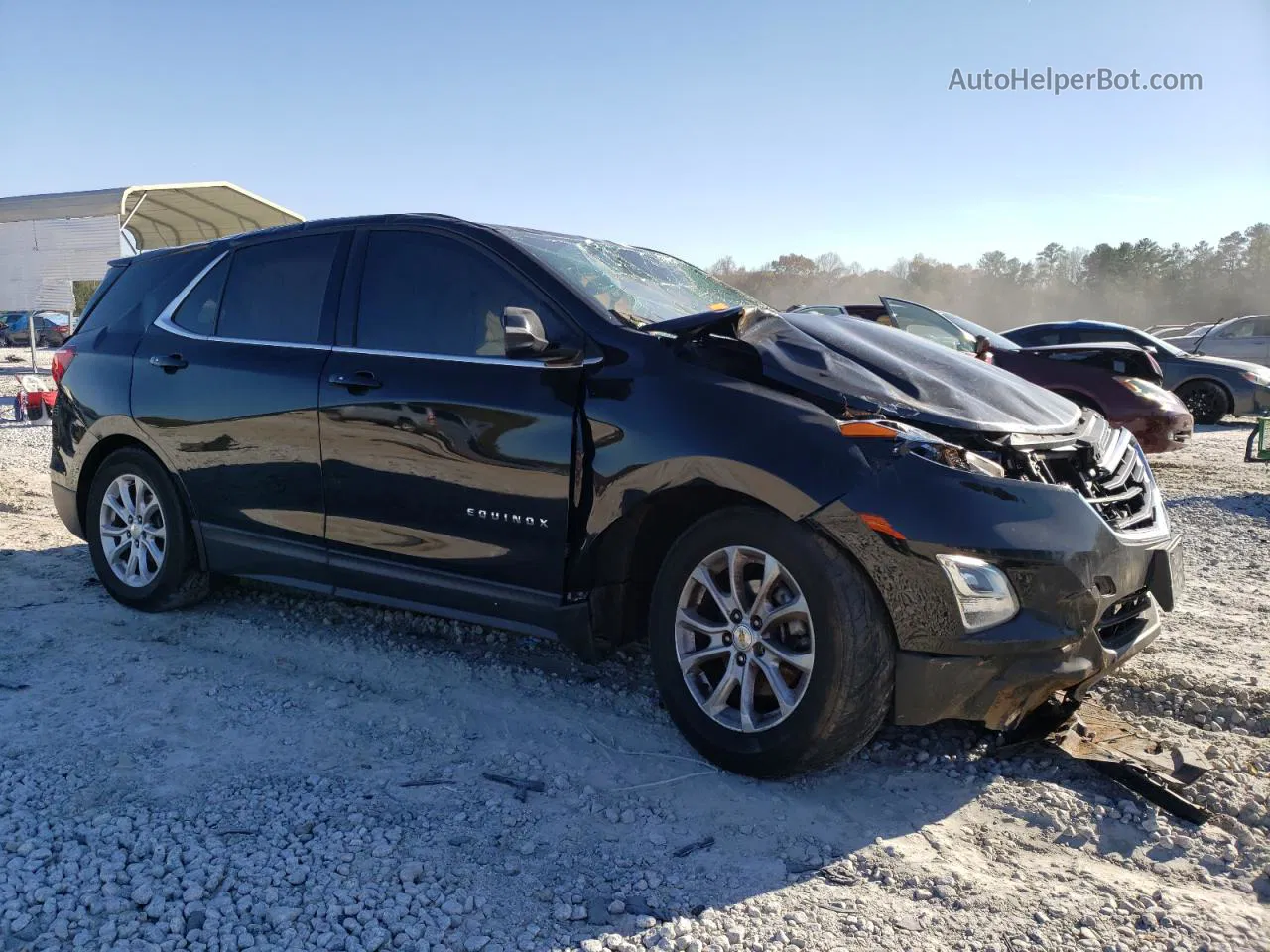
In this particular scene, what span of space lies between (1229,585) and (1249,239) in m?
64.1

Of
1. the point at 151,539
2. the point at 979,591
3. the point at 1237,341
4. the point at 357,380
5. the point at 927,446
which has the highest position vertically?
the point at 1237,341

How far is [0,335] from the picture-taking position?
36.2m

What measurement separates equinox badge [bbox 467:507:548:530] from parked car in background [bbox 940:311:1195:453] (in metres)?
A: 7.79

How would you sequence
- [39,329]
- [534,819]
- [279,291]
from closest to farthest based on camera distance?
[534,819] → [279,291] → [39,329]

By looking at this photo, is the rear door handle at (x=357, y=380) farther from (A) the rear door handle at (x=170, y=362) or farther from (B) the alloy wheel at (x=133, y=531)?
(B) the alloy wheel at (x=133, y=531)

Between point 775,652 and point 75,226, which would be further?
point 75,226

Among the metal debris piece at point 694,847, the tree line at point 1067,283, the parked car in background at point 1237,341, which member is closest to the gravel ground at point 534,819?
the metal debris piece at point 694,847

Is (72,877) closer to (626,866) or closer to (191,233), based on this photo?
(626,866)

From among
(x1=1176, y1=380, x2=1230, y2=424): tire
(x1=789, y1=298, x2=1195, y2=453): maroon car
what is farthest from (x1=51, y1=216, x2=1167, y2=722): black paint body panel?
(x1=1176, y1=380, x2=1230, y2=424): tire

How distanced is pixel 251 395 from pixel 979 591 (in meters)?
3.24

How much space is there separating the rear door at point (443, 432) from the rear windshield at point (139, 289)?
1330 millimetres

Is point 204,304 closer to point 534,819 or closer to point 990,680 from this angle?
point 534,819

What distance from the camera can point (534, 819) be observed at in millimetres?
3006

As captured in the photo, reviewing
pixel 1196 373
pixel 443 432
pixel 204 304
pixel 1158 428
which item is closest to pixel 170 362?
pixel 204 304
